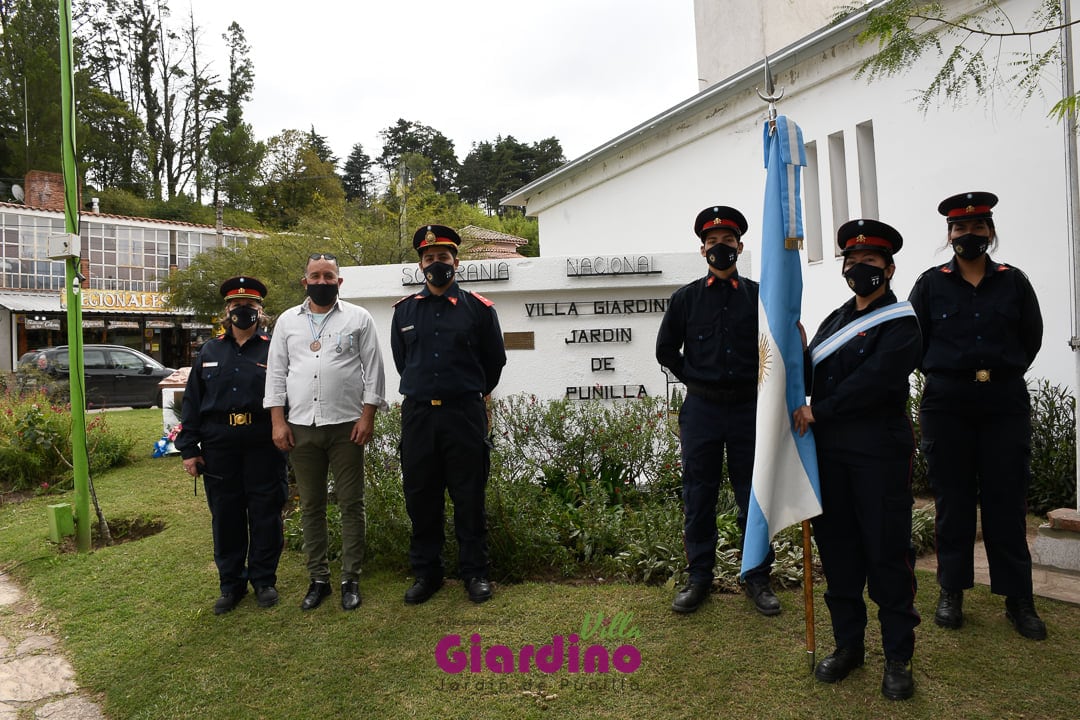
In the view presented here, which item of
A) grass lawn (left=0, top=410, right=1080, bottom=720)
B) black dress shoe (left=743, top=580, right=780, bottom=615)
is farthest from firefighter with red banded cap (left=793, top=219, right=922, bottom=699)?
black dress shoe (left=743, top=580, right=780, bottom=615)

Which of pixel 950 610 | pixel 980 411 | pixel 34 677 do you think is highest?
pixel 980 411

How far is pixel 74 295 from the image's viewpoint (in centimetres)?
623

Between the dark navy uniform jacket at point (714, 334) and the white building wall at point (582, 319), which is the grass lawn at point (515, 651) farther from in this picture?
the white building wall at point (582, 319)

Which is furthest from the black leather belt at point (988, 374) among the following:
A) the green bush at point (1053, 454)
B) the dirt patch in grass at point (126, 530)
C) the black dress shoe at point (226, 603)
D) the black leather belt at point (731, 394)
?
the dirt patch in grass at point (126, 530)

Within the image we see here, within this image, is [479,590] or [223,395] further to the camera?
[223,395]

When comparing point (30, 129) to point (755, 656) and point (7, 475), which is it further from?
point (755, 656)

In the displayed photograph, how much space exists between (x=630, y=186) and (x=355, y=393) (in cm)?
1038

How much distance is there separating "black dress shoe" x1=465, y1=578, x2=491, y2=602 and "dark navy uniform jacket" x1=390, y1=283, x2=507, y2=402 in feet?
3.65

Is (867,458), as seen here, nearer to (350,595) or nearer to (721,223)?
(721,223)

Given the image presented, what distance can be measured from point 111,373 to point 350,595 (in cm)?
1598

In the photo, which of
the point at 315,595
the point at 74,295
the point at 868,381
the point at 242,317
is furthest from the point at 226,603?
the point at 868,381

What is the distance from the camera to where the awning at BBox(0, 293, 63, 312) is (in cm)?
2633

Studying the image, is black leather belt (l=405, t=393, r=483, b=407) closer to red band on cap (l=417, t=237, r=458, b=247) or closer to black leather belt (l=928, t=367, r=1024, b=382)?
red band on cap (l=417, t=237, r=458, b=247)

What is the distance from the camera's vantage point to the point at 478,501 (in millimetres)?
4574
